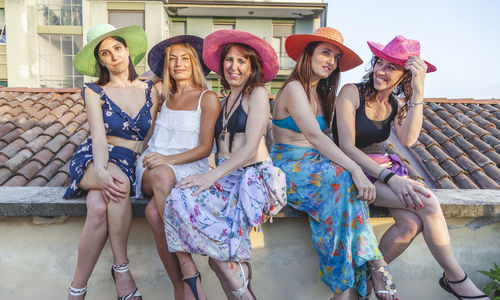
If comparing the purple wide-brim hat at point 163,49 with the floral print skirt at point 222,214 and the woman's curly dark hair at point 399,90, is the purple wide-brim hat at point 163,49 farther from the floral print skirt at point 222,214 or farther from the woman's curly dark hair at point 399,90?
the woman's curly dark hair at point 399,90

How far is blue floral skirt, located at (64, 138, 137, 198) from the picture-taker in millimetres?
2146

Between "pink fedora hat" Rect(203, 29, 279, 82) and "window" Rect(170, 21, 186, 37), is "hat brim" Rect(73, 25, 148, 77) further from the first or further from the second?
"window" Rect(170, 21, 186, 37)

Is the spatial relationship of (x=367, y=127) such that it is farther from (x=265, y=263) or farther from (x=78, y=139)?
(x=78, y=139)

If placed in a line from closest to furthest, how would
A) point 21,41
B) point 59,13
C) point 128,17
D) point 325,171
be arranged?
1. point 325,171
2. point 128,17
3. point 21,41
4. point 59,13

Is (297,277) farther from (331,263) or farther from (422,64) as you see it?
(422,64)

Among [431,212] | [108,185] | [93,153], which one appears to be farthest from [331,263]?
[93,153]

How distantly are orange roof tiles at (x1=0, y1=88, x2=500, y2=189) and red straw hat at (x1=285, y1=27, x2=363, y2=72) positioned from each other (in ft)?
9.42

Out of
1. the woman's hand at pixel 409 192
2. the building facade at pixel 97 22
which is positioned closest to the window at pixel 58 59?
the building facade at pixel 97 22

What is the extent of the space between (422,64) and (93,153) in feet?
6.95

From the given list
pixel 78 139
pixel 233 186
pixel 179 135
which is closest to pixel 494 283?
pixel 233 186

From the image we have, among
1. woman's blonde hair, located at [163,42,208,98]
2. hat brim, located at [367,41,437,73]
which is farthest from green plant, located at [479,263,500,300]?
woman's blonde hair, located at [163,42,208,98]

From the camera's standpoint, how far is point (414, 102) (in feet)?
7.36

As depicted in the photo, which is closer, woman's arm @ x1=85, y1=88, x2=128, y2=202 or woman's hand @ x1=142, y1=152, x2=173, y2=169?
woman's arm @ x1=85, y1=88, x2=128, y2=202

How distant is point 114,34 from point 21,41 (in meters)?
19.7
